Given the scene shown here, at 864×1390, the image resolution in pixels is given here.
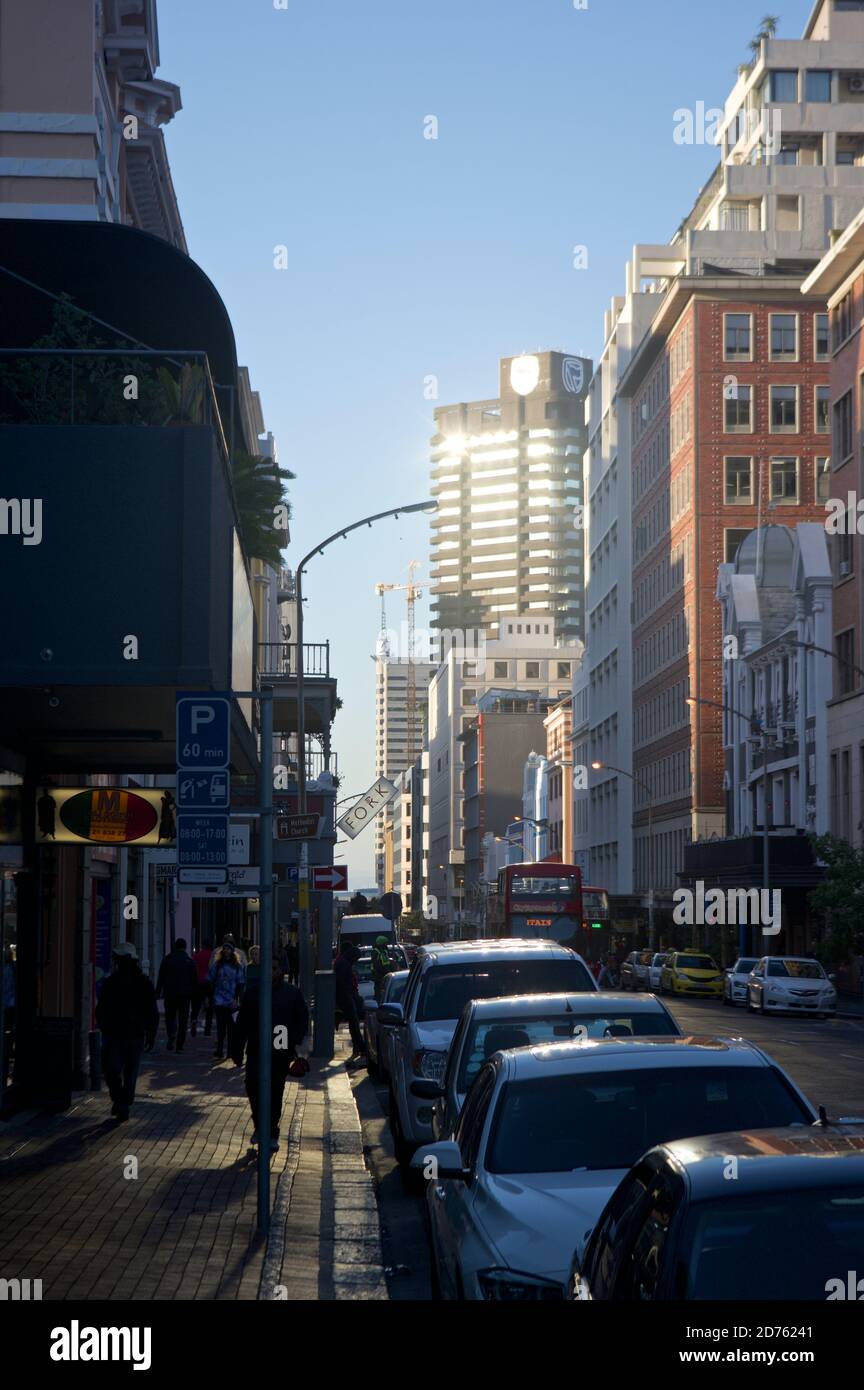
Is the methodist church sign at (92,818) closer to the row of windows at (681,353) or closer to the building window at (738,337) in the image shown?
the building window at (738,337)

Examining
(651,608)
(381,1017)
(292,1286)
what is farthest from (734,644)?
(292,1286)

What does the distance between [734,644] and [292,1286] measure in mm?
69664

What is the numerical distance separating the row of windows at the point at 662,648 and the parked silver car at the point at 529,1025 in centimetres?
7833

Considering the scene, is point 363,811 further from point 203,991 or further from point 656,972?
point 656,972

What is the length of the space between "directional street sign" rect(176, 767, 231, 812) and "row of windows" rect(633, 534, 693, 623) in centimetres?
7888

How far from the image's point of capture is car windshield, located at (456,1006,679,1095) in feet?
35.2

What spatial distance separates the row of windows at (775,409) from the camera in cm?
8931

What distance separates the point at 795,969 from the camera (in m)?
48.3

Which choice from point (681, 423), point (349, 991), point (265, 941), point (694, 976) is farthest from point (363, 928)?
point (265, 941)

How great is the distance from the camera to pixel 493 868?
533ft

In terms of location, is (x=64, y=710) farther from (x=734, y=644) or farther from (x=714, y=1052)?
(x=734, y=644)

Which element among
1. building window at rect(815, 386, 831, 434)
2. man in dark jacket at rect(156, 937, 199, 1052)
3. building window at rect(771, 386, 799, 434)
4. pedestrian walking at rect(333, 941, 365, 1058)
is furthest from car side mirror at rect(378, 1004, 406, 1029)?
building window at rect(815, 386, 831, 434)

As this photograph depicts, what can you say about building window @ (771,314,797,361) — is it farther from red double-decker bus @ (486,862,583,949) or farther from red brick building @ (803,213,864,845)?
red double-decker bus @ (486,862,583,949)

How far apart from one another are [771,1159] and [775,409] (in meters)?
87.8
